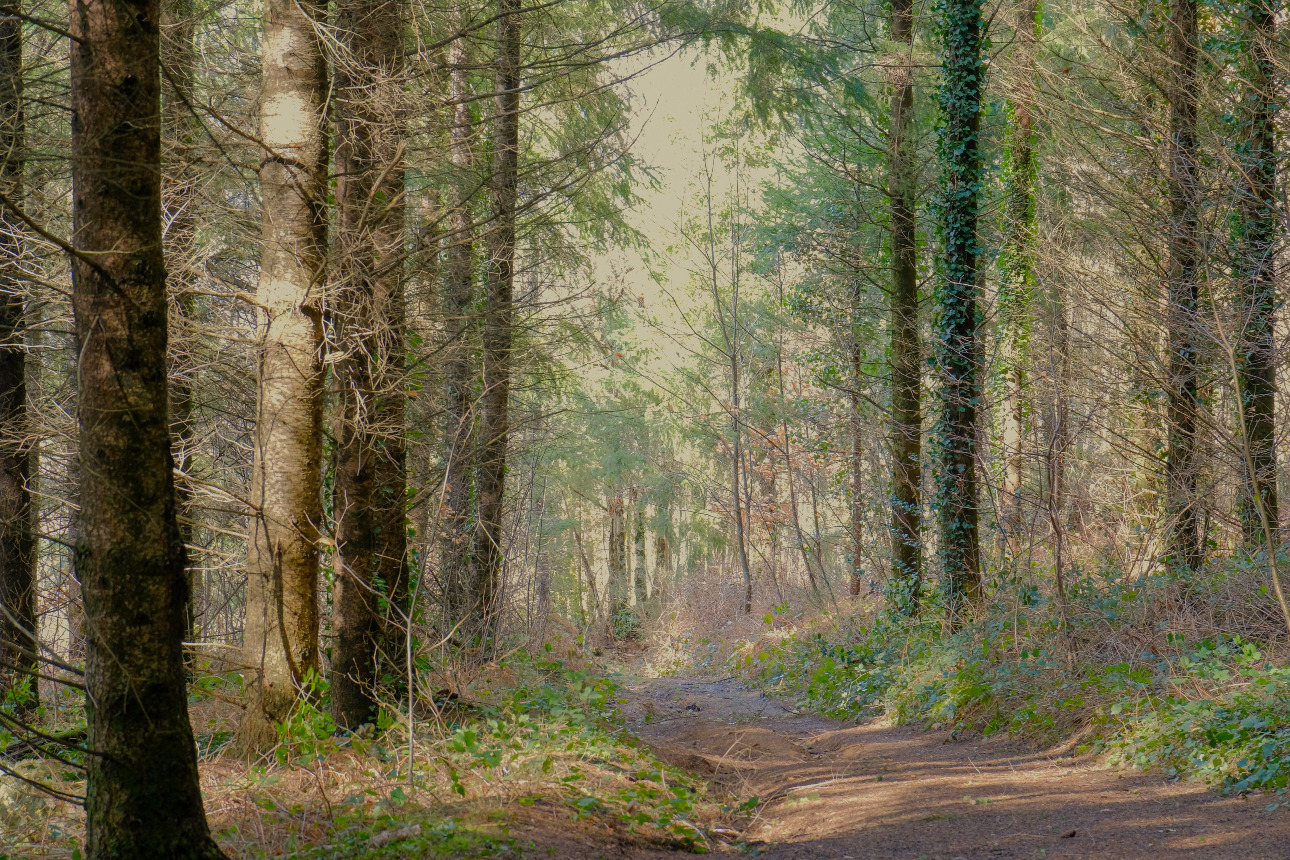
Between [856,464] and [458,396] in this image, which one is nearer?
[458,396]

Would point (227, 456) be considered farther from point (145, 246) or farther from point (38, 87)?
point (145, 246)

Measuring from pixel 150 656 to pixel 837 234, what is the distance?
11731 mm

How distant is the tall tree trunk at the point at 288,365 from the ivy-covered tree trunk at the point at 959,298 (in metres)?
7.19

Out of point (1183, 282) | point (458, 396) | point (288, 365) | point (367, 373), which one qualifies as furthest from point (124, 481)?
point (1183, 282)

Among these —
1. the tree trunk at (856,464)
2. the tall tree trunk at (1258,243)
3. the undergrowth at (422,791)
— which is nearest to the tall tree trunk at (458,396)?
the undergrowth at (422,791)

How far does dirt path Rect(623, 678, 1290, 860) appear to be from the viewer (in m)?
4.37

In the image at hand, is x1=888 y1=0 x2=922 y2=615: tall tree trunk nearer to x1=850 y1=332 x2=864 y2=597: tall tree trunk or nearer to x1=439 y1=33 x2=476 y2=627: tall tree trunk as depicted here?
x1=850 y1=332 x2=864 y2=597: tall tree trunk

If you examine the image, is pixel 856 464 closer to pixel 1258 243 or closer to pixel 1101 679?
pixel 1258 243

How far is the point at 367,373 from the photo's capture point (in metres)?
6.03

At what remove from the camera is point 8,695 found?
698 centimetres

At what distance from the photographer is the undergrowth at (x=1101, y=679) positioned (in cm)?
538

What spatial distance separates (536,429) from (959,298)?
5282mm

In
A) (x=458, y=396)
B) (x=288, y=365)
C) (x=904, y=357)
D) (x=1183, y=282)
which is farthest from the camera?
(x=904, y=357)

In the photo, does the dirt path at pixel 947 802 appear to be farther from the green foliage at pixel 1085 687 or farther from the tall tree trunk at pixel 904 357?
the tall tree trunk at pixel 904 357
